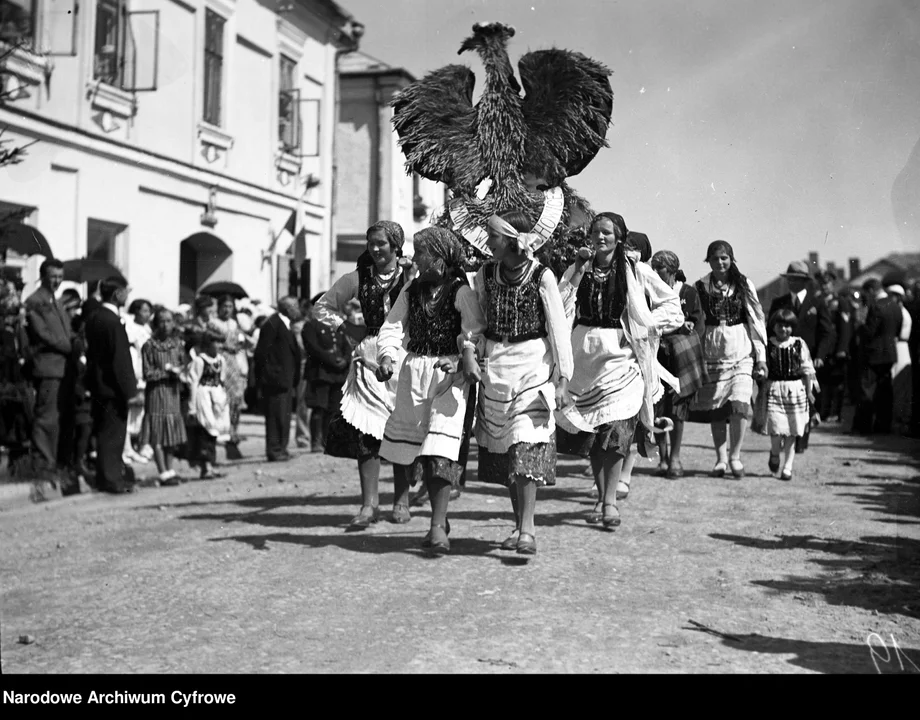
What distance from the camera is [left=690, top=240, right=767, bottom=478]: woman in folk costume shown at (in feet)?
37.8

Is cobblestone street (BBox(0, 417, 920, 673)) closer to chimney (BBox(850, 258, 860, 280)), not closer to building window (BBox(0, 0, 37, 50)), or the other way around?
chimney (BBox(850, 258, 860, 280))

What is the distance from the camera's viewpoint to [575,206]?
407 inches

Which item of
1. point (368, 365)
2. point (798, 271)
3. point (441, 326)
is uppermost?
point (798, 271)

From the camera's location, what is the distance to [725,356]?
11766 mm

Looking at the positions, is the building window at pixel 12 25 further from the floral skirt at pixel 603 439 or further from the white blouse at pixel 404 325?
the floral skirt at pixel 603 439

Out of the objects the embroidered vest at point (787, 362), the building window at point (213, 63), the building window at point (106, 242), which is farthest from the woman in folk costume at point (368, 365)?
the building window at point (213, 63)

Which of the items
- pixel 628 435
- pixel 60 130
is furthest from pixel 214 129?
pixel 628 435

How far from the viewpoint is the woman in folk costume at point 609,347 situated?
28.2 ft

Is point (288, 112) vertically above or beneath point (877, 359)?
above

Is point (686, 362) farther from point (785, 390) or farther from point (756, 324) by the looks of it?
point (785, 390)

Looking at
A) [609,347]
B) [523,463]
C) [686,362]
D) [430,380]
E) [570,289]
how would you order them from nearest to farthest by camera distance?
[523,463] → [430,380] → [570,289] → [609,347] → [686,362]

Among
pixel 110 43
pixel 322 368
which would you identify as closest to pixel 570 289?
pixel 322 368

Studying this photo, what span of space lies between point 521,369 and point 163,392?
19.6ft

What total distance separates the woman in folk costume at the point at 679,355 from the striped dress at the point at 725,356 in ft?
0.38
